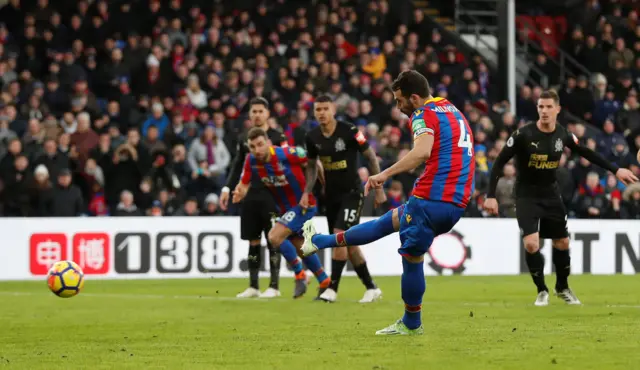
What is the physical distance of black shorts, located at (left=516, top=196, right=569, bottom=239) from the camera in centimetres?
1355

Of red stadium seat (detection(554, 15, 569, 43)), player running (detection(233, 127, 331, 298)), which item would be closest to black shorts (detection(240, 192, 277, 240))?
player running (detection(233, 127, 331, 298))

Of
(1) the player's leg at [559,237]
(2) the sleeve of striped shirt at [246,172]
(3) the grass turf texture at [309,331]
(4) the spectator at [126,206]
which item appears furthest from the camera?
(4) the spectator at [126,206]

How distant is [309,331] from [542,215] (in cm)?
433

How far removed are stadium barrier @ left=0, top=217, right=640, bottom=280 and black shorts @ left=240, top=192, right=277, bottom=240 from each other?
5.10m

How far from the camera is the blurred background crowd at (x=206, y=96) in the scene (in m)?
21.0

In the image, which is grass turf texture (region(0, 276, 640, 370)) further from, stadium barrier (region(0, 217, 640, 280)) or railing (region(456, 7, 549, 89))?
railing (region(456, 7, 549, 89))

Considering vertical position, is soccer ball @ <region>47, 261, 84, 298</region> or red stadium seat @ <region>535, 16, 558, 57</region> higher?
red stadium seat @ <region>535, 16, 558, 57</region>

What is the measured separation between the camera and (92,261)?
792 inches

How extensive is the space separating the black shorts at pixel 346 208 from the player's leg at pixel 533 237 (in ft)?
6.20

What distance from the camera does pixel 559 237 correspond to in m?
13.8

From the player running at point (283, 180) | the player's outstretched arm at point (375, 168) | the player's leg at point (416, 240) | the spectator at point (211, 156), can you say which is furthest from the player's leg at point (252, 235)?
the spectator at point (211, 156)

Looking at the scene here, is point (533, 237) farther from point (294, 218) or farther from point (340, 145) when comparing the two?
point (294, 218)

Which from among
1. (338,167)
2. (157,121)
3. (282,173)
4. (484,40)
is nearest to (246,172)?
(282,173)

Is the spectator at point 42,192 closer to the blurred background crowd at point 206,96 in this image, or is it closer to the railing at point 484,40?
the blurred background crowd at point 206,96
